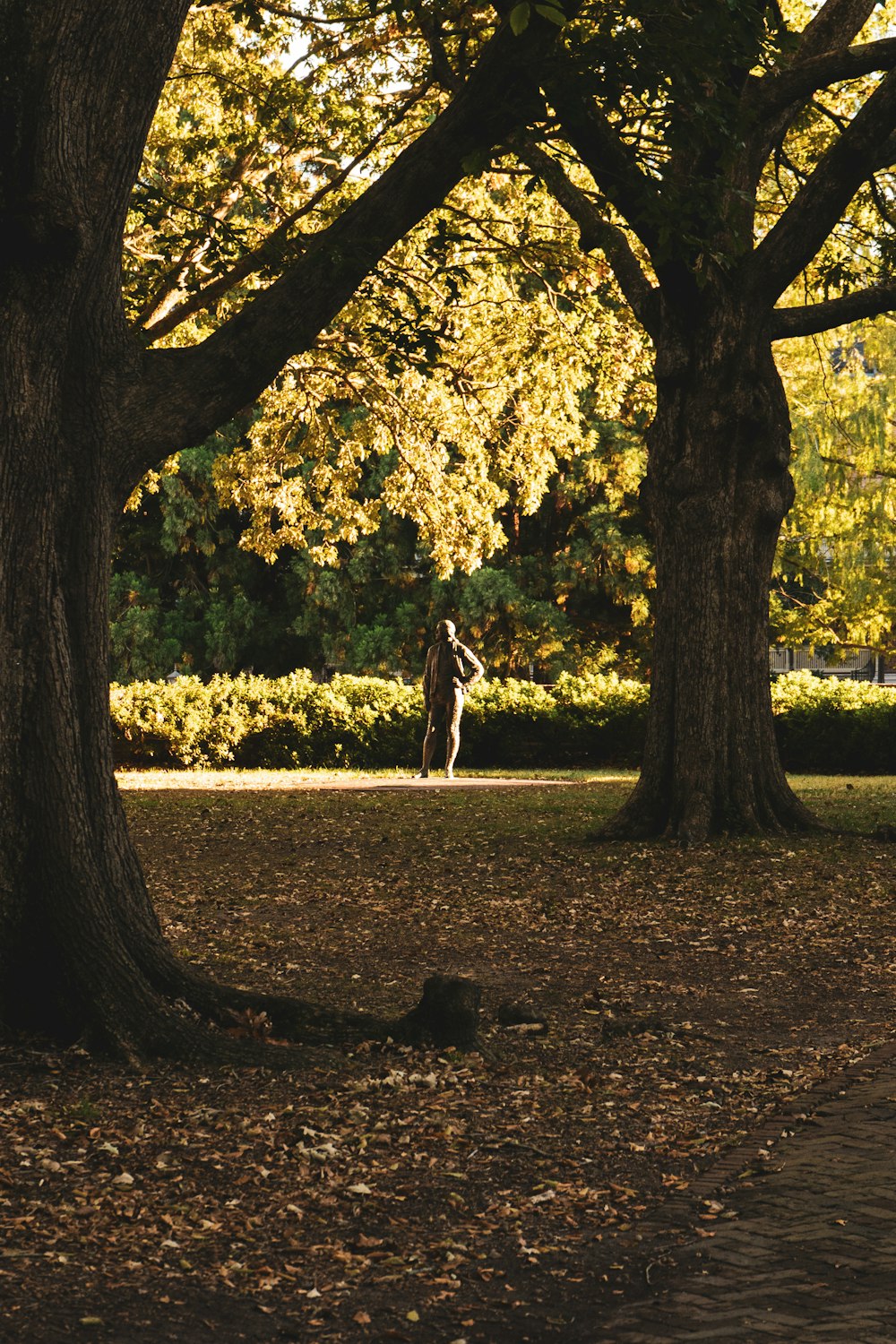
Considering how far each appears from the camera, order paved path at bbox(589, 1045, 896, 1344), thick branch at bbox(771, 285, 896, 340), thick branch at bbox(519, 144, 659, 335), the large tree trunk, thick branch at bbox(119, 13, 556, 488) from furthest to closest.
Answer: thick branch at bbox(771, 285, 896, 340) < thick branch at bbox(519, 144, 659, 335) < the large tree trunk < thick branch at bbox(119, 13, 556, 488) < paved path at bbox(589, 1045, 896, 1344)

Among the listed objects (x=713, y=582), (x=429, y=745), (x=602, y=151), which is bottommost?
(x=429, y=745)

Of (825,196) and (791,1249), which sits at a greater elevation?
(825,196)

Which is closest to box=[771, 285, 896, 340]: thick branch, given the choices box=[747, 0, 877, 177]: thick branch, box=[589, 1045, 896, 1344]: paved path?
box=[747, 0, 877, 177]: thick branch

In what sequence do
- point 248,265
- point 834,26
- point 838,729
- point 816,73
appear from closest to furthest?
point 816,73 < point 834,26 < point 248,265 < point 838,729

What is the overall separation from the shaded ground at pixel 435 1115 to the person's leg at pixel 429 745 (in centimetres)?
969

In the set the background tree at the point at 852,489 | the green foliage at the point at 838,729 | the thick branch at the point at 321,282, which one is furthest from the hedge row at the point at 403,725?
the thick branch at the point at 321,282

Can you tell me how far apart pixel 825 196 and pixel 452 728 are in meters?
9.88

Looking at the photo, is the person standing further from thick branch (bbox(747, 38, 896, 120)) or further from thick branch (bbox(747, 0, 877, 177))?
thick branch (bbox(747, 38, 896, 120))

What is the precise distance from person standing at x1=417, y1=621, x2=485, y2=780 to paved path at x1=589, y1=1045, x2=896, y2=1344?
14663 mm

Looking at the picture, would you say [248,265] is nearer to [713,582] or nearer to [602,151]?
[602,151]

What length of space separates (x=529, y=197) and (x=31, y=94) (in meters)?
14.0

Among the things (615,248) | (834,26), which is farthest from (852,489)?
(615,248)

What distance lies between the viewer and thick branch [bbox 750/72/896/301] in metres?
12.4

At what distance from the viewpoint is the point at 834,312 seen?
1349cm
